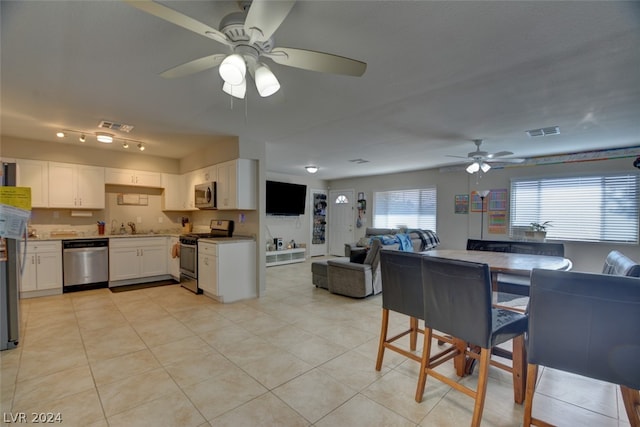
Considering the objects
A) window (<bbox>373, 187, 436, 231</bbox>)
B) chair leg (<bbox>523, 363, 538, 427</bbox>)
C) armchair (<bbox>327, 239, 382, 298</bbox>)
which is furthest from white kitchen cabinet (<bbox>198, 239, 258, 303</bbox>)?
window (<bbox>373, 187, 436, 231</bbox>)

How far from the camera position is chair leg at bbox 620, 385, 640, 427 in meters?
1.62

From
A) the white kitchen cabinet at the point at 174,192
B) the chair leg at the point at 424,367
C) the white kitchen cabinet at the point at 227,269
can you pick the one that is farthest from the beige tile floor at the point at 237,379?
the white kitchen cabinet at the point at 174,192

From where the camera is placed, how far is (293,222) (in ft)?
27.5

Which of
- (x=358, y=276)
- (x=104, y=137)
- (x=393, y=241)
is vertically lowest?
(x=358, y=276)

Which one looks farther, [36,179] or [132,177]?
[132,177]

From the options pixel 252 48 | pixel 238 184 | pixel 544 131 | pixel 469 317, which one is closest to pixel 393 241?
pixel 544 131

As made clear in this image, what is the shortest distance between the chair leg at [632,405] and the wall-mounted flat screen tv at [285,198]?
6.70 meters

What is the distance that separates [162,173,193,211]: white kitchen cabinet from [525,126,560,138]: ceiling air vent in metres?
5.86

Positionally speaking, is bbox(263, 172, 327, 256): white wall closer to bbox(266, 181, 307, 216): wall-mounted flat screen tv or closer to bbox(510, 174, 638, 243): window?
bbox(266, 181, 307, 216): wall-mounted flat screen tv

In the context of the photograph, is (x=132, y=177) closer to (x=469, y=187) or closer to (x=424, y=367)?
(x=424, y=367)

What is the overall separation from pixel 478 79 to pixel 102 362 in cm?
407

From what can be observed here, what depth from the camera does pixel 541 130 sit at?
12.5 ft

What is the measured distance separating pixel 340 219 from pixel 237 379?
6.95 metres

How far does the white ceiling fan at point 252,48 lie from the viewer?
1253 mm
